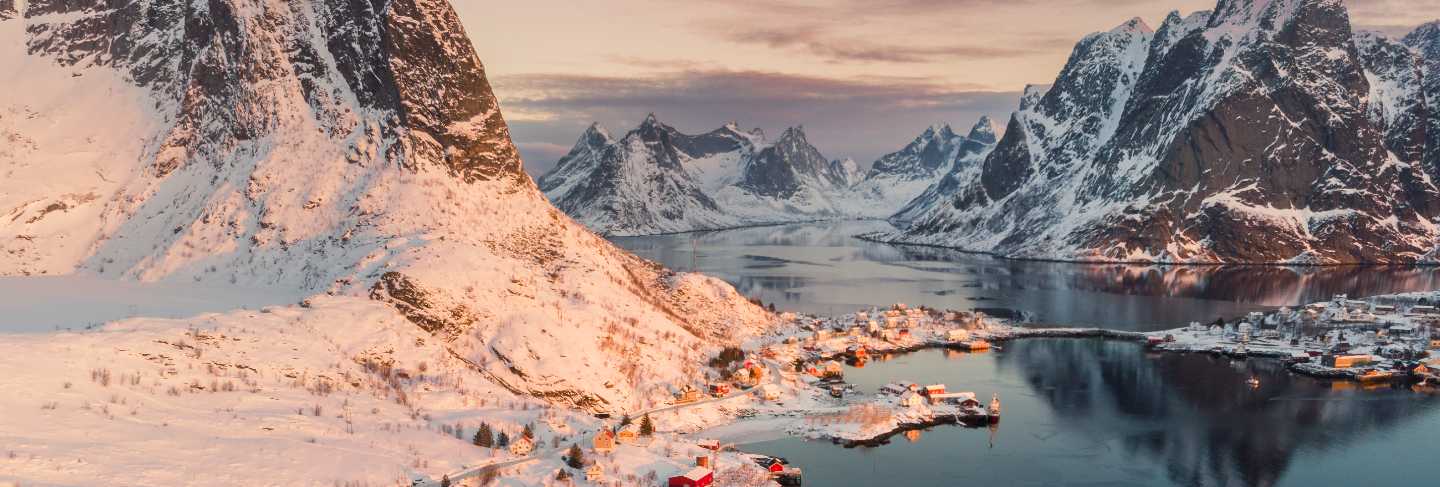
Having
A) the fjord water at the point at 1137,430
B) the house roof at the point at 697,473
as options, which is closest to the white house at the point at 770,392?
the fjord water at the point at 1137,430

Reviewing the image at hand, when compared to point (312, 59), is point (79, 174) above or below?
below

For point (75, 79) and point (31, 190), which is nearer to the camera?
point (31, 190)

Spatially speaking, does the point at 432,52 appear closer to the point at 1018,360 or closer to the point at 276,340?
the point at 276,340

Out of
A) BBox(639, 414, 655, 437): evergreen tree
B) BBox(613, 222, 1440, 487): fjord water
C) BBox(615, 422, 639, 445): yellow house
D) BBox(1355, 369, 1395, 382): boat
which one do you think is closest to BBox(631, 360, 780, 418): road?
BBox(639, 414, 655, 437): evergreen tree

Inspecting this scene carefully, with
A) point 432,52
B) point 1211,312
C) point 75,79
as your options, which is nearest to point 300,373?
point 432,52

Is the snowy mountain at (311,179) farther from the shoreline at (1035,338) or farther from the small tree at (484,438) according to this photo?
the shoreline at (1035,338)

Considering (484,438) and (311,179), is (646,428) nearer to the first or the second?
(484,438)
